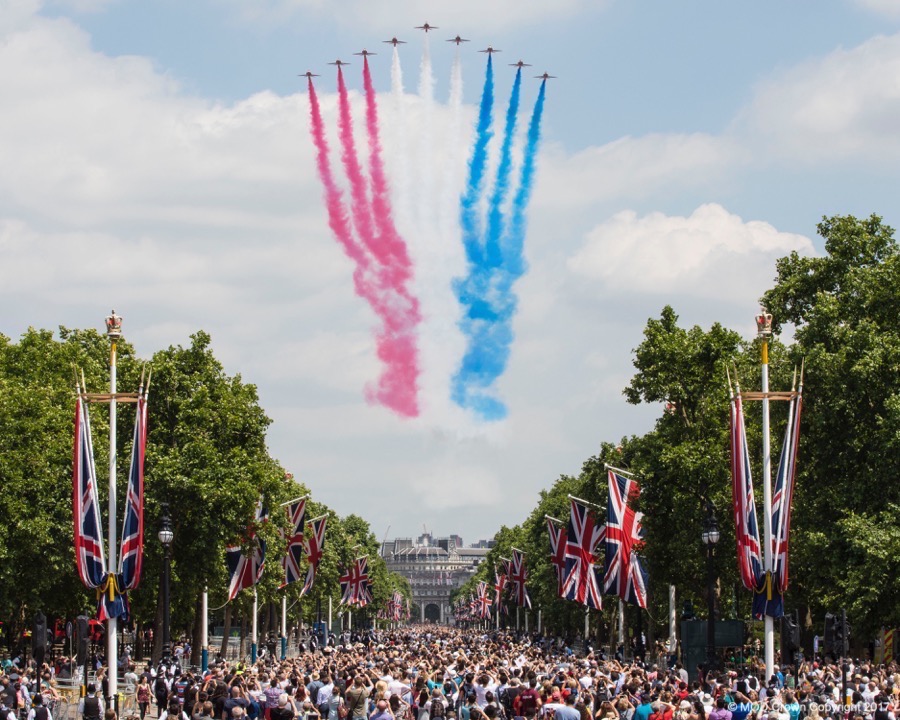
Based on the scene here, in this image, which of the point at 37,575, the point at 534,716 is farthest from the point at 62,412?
the point at 534,716

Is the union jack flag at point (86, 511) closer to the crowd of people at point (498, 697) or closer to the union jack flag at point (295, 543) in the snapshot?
the crowd of people at point (498, 697)

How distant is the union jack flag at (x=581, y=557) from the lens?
201ft

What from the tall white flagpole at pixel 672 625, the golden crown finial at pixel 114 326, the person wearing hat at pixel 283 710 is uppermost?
the golden crown finial at pixel 114 326

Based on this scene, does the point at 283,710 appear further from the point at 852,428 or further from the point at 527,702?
the point at 852,428

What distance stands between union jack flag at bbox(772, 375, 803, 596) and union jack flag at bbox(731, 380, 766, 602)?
0.46m

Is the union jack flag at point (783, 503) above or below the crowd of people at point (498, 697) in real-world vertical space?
above

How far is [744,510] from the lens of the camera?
125 ft

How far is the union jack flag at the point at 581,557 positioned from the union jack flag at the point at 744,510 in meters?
22.1

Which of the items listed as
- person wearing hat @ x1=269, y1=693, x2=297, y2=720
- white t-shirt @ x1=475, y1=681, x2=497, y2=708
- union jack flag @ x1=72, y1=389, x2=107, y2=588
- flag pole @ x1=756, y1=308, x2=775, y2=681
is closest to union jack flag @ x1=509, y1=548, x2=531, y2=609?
flag pole @ x1=756, y1=308, x2=775, y2=681

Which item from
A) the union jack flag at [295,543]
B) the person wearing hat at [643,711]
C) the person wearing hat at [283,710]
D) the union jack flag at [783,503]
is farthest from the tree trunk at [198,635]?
the person wearing hat at [643,711]

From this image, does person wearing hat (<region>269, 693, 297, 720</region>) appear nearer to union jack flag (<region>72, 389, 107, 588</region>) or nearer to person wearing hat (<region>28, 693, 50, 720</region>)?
A: person wearing hat (<region>28, 693, 50, 720</region>)

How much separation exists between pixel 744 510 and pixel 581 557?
23.6m

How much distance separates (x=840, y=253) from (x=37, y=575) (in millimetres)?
32444

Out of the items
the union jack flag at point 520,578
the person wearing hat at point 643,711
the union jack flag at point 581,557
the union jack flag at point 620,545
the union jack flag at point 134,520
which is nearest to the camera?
the person wearing hat at point 643,711
